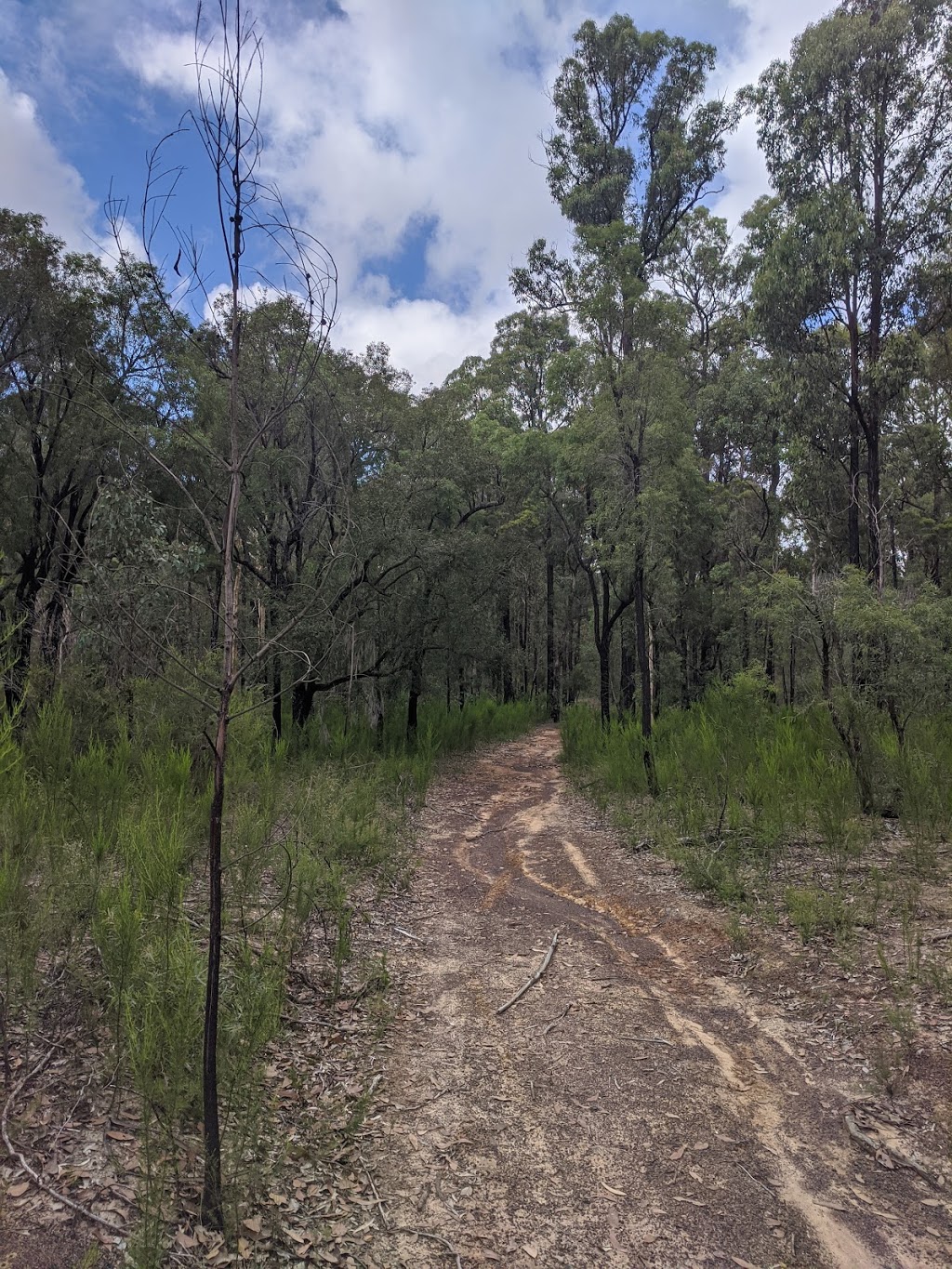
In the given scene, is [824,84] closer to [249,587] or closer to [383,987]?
[249,587]

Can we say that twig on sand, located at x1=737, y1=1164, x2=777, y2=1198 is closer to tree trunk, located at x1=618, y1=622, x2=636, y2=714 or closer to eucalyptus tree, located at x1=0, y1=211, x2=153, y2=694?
eucalyptus tree, located at x1=0, y1=211, x2=153, y2=694

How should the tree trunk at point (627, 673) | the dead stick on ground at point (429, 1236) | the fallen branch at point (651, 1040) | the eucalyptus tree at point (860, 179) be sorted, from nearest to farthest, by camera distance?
the dead stick on ground at point (429, 1236)
the fallen branch at point (651, 1040)
the eucalyptus tree at point (860, 179)
the tree trunk at point (627, 673)

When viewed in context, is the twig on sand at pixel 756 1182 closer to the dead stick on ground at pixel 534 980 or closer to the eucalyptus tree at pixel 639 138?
the dead stick on ground at pixel 534 980

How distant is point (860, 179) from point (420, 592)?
10.3 meters

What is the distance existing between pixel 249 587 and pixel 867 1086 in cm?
1099

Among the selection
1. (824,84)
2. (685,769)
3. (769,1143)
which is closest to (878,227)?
(824,84)

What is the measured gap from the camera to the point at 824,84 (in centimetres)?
1112

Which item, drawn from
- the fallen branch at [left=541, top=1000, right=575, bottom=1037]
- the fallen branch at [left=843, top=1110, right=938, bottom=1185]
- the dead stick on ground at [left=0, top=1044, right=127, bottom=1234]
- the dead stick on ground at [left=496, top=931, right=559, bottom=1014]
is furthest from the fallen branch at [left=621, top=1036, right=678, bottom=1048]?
the dead stick on ground at [left=0, top=1044, right=127, bottom=1234]

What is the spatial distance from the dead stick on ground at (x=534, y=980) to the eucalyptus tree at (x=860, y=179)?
29.0 feet

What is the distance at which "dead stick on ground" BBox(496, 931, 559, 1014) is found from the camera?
3779mm

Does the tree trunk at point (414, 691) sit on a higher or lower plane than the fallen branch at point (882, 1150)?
higher

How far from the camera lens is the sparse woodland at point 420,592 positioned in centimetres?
268

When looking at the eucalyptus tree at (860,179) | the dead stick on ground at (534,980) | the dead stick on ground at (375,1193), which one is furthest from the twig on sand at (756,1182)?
the eucalyptus tree at (860,179)

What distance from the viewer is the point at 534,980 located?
161 inches
